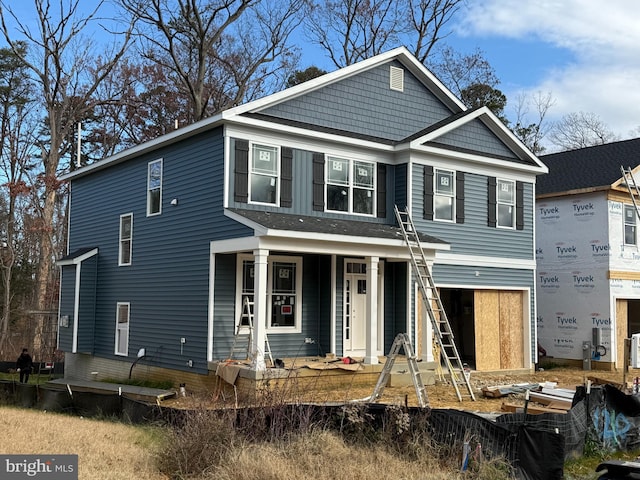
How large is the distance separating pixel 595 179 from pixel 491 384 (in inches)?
382

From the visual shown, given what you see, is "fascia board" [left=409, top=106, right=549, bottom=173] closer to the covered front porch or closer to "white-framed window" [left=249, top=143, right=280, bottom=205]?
the covered front porch

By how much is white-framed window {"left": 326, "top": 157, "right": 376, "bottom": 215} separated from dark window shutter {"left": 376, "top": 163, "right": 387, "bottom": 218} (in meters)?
0.15

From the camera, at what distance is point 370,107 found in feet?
59.0

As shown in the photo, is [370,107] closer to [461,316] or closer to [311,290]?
[311,290]

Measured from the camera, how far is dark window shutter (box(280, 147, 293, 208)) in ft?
52.0

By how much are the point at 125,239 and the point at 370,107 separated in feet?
24.5

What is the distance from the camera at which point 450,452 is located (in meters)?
8.22

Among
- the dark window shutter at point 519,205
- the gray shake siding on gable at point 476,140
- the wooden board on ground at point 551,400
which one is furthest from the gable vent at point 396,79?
the wooden board on ground at point 551,400

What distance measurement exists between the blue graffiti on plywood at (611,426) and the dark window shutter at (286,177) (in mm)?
8417

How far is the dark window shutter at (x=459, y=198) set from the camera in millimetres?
18297

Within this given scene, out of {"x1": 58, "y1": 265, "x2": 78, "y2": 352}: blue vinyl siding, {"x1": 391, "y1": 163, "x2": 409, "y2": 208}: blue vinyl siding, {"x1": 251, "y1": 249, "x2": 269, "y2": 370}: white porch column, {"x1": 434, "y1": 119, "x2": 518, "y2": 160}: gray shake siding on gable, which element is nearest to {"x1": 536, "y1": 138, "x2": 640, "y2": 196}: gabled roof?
{"x1": 434, "y1": 119, "x2": 518, "y2": 160}: gray shake siding on gable

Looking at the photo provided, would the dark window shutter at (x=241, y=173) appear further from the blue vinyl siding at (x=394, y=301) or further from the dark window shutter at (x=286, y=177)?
the blue vinyl siding at (x=394, y=301)

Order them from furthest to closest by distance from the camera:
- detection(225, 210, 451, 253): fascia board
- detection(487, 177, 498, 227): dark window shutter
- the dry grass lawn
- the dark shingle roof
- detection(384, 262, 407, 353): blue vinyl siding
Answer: detection(487, 177, 498, 227): dark window shutter → detection(384, 262, 407, 353): blue vinyl siding → the dark shingle roof → detection(225, 210, 451, 253): fascia board → the dry grass lawn

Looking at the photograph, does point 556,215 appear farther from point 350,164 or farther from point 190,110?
point 190,110
